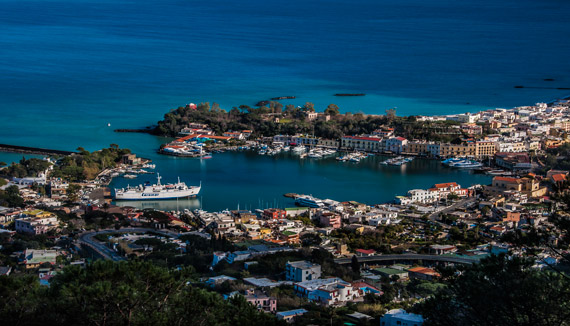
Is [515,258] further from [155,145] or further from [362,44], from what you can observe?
[362,44]

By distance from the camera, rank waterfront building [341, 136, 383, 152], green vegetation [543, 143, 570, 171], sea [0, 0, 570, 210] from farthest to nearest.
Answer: waterfront building [341, 136, 383, 152] < sea [0, 0, 570, 210] < green vegetation [543, 143, 570, 171]

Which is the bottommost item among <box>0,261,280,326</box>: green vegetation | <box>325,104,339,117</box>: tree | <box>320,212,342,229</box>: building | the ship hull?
<box>320,212,342,229</box>: building

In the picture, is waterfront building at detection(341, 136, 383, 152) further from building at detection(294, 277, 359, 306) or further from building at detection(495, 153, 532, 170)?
building at detection(294, 277, 359, 306)

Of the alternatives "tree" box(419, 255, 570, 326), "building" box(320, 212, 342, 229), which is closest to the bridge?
"building" box(320, 212, 342, 229)

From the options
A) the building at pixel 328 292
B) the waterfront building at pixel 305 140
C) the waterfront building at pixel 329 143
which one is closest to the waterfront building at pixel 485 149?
the waterfront building at pixel 329 143

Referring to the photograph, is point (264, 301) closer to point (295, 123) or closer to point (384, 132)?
point (384, 132)

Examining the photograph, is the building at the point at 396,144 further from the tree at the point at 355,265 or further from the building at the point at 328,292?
the building at the point at 328,292
